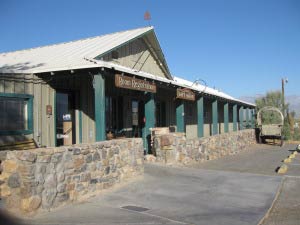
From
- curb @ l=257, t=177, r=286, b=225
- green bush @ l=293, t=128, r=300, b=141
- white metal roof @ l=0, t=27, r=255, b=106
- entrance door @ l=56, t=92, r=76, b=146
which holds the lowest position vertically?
curb @ l=257, t=177, r=286, b=225

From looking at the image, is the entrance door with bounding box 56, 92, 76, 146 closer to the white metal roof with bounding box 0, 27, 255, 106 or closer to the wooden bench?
the white metal roof with bounding box 0, 27, 255, 106

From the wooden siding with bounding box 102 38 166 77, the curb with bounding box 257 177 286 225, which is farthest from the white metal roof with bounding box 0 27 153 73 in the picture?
the curb with bounding box 257 177 286 225

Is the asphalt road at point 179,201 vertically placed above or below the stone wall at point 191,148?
below

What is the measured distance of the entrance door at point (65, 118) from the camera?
11.8m

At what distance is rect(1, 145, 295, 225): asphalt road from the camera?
20.5 feet

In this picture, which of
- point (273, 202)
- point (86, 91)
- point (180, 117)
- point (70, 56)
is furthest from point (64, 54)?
point (273, 202)

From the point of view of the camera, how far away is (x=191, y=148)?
13.6 metres

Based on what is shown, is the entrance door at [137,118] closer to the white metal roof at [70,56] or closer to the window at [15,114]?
the white metal roof at [70,56]

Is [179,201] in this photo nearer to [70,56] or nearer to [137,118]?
[70,56]

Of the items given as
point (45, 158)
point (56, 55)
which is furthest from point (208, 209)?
point (56, 55)

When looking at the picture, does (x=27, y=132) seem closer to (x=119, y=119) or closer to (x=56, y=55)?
(x=56, y=55)

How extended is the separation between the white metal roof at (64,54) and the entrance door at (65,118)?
47.9 inches

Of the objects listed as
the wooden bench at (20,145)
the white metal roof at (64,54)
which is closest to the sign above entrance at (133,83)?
the white metal roof at (64,54)

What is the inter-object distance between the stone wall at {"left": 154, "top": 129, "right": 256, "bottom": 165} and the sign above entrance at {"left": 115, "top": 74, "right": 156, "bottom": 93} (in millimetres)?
1784
